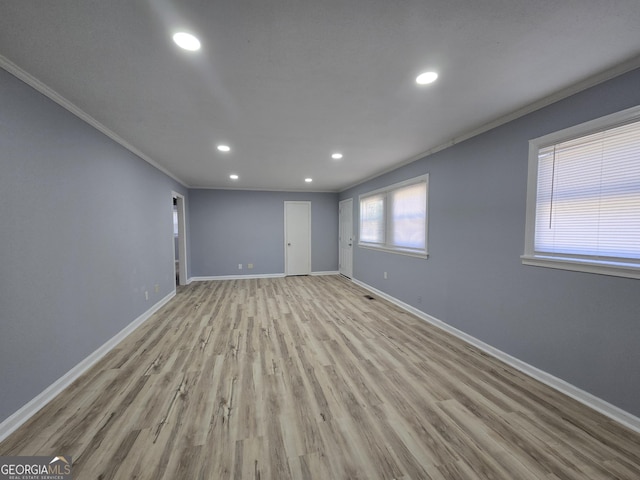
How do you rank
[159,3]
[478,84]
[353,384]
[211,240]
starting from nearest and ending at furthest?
[159,3], [478,84], [353,384], [211,240]

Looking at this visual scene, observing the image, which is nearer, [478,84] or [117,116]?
[478,84]

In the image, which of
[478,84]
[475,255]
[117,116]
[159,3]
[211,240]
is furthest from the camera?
[211,240]

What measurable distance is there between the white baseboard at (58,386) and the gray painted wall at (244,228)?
3372 millimetres

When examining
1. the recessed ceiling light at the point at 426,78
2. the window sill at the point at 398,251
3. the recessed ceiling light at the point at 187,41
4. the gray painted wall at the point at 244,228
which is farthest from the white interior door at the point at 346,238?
the recessed ceiling light at the point at 187,41

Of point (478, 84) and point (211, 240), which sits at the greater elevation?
point (478, 84)

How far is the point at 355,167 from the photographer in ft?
15.0

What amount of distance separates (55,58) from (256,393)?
9.07ft

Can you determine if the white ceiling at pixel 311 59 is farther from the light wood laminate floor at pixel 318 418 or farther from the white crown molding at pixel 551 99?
the light wood laminate floor at pixel 318 418

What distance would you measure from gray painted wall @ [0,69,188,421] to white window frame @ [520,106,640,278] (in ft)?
13.4

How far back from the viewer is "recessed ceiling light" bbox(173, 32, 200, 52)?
1.44 metres

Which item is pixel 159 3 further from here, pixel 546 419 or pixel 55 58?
pixel 546 419

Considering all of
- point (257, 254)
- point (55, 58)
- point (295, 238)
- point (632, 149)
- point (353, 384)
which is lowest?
point (353, 384)

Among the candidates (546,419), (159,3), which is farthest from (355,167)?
(546,419)

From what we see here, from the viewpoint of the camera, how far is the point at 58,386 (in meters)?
2.04
